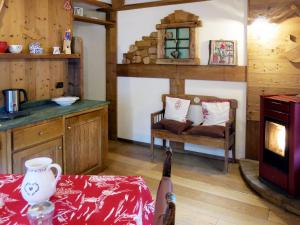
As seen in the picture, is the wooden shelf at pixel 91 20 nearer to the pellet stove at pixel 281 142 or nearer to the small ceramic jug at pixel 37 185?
the pellet stove at pixel 281 142

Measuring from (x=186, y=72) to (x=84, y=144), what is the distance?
1.93 meters

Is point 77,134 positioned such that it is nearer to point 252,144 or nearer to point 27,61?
point 27,61

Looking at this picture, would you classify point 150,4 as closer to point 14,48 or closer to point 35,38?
point 35,38

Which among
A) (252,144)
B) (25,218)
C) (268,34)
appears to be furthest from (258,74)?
(25,218)

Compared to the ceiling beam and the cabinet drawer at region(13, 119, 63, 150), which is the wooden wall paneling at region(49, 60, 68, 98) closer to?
the cabinet drawer at region(13, 119, 63, 150)

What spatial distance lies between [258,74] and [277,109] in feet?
3.15

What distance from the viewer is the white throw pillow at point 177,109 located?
4.42m

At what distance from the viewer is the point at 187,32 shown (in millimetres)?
4398

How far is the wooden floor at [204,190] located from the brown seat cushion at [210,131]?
0.49m

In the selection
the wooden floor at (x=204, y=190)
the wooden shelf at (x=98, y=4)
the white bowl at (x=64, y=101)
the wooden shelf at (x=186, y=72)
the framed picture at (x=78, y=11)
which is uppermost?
the wooden shelf at (x=98, y=4)

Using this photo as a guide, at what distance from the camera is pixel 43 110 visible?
3.20 m

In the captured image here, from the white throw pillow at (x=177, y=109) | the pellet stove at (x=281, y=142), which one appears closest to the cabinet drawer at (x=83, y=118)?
the white throw pillow at (x=177, y=109)

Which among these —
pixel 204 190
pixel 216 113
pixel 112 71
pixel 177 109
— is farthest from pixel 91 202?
pixel 112 71

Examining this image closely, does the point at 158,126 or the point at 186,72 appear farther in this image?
the point at 186,72
